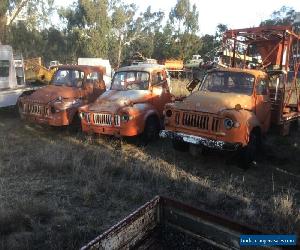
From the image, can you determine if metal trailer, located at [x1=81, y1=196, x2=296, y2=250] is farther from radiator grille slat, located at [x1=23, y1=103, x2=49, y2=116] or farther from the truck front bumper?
radiator grille slat, located at [x1=23, y1=103, x2=49, y2=116]

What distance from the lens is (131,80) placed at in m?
10.1

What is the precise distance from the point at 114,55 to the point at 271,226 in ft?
119

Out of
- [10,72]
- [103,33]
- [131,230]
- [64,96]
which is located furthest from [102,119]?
[103,33]

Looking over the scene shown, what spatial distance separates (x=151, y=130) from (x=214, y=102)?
7.22 feet

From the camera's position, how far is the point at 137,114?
8930 millimetres

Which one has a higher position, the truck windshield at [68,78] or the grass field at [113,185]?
the truck windshield at [68,78]

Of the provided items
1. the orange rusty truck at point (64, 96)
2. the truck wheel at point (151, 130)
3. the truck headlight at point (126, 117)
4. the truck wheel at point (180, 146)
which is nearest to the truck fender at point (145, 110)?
the truck wheel at point (151, 130)

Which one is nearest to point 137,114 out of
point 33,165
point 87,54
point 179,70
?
point 33,165

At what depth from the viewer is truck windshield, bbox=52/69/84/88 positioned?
1086cm

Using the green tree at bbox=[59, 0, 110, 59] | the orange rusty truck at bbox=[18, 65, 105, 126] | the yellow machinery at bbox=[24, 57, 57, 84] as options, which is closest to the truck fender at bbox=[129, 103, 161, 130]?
the orange rusty truck at bbox=[18, 65, 105, 126]

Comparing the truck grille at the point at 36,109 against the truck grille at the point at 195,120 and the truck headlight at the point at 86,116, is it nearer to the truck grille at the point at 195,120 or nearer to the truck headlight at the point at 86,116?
the truck headlight at the point at 86,116

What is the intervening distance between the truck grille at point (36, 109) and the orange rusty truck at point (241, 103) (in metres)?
3.59

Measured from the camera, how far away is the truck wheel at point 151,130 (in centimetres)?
926

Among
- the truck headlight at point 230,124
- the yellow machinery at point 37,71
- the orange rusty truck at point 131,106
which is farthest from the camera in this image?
the yellow machinery at point 37,71
